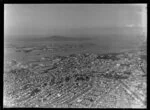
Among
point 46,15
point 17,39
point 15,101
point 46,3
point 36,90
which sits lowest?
point 15,101

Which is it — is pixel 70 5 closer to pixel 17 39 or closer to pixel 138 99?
pixel 17 39

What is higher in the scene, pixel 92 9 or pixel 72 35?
pixel 92 9

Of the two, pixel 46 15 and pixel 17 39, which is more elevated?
pixel 46 15

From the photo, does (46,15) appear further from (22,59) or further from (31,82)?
(31,82)

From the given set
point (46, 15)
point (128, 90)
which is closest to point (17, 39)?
point (46, 15)

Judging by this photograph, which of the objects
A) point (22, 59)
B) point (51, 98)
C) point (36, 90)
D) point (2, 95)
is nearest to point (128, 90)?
point (51, 98)

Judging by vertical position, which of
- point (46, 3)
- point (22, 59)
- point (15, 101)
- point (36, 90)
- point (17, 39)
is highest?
point (46, 3)
